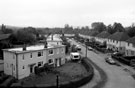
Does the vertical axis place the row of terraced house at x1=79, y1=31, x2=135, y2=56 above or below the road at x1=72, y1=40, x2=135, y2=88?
above

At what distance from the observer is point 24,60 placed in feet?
89.0

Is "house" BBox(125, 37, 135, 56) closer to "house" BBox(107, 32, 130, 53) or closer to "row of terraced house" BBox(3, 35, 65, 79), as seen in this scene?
"house" BBox(107, 32, 130, 53)

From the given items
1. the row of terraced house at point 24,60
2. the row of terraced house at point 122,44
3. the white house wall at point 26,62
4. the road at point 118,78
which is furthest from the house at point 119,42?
the white house wall at point 26,62

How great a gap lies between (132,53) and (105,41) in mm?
22871

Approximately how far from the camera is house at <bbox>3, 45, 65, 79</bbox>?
86.1ft

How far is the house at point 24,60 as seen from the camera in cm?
2623

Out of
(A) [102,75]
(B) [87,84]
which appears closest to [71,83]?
(B) [87,84]

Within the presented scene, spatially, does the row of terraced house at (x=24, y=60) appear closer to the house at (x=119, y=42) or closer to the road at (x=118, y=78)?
the road at (x=118, y=78)

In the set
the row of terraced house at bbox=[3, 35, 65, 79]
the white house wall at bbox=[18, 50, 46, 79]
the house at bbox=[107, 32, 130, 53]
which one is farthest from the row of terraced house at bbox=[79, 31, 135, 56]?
the white house wall at bbox=[18, 50, 46, 79]

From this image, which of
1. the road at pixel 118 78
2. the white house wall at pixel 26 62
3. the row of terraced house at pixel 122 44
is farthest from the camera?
the row of terraced house at pixel 122 44

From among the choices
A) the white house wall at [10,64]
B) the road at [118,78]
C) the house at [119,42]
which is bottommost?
the road at [118,78]

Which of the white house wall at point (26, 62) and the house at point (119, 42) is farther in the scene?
the house at point (119, 42)

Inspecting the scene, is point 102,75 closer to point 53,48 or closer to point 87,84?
point 87,84

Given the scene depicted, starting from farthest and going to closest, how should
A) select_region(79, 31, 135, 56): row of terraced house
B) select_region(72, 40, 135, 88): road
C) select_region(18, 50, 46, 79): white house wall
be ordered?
1. select_region(79, 31, 135, 56): row of terraced house
2. select_region(18, 50, 46, 79): white house wall
3. select_region(72, 40, 135, 88): road
